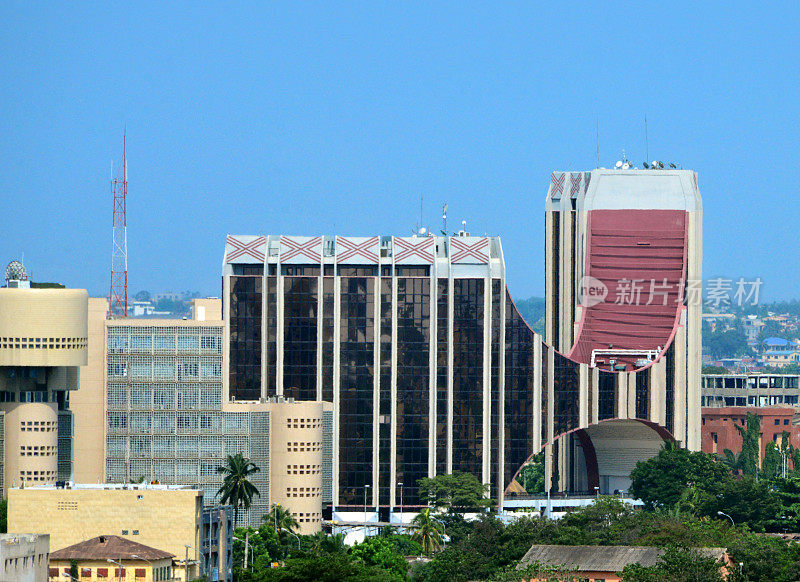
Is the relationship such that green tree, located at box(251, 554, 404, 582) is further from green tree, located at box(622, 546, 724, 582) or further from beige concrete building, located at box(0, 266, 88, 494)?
beige concrete building, located at box(0, 266, 88, 494)

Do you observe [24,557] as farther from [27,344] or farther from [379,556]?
[27,344]

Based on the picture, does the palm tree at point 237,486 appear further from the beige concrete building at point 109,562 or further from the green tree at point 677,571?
the green tree at point 677,571

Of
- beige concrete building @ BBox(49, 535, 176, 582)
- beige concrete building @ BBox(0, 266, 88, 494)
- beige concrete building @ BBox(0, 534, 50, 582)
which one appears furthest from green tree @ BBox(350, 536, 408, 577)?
beige concrete building @ BBox(0, 534, 50, 582)

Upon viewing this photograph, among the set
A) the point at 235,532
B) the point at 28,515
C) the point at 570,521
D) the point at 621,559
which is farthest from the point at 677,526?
the point at 28,515

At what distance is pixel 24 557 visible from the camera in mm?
138750

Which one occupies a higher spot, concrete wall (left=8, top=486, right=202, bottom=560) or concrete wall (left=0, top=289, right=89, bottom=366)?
concrete wall (left=0, top=289, right=89, bottom=366)

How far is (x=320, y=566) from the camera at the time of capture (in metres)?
150

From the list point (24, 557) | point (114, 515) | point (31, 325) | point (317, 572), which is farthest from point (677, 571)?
point (31, 325)

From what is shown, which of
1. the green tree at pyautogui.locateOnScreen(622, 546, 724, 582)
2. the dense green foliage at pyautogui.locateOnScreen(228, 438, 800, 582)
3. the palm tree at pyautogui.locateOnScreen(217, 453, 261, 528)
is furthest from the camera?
the palm tree at pyautogui.locateOnScreen(217, 453, 261, 528)

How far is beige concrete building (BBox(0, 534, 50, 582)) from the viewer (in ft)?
445

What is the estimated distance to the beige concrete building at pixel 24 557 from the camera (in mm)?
135500

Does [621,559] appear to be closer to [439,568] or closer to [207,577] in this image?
[439,568]

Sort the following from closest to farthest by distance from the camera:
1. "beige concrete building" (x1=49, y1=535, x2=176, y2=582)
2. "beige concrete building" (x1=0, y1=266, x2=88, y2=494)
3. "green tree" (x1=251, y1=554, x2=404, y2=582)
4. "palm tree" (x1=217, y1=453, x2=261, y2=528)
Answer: "green tree" (x1=251, y1=554, x2=404, y2=582) < "beige concrete building" (x1=49, y1=535, x2=176, y2=582) < "palm tree" (x1=217, y1=453, x2=261, y2=528) < "beige concrete building" (x1=0, y1=266, x2=88, y2=494)

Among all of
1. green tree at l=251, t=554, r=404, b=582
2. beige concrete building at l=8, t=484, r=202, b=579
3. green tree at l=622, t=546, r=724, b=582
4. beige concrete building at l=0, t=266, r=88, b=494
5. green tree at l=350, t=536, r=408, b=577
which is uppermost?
beige concrete building at l=0, t=266, r=88, b=494
